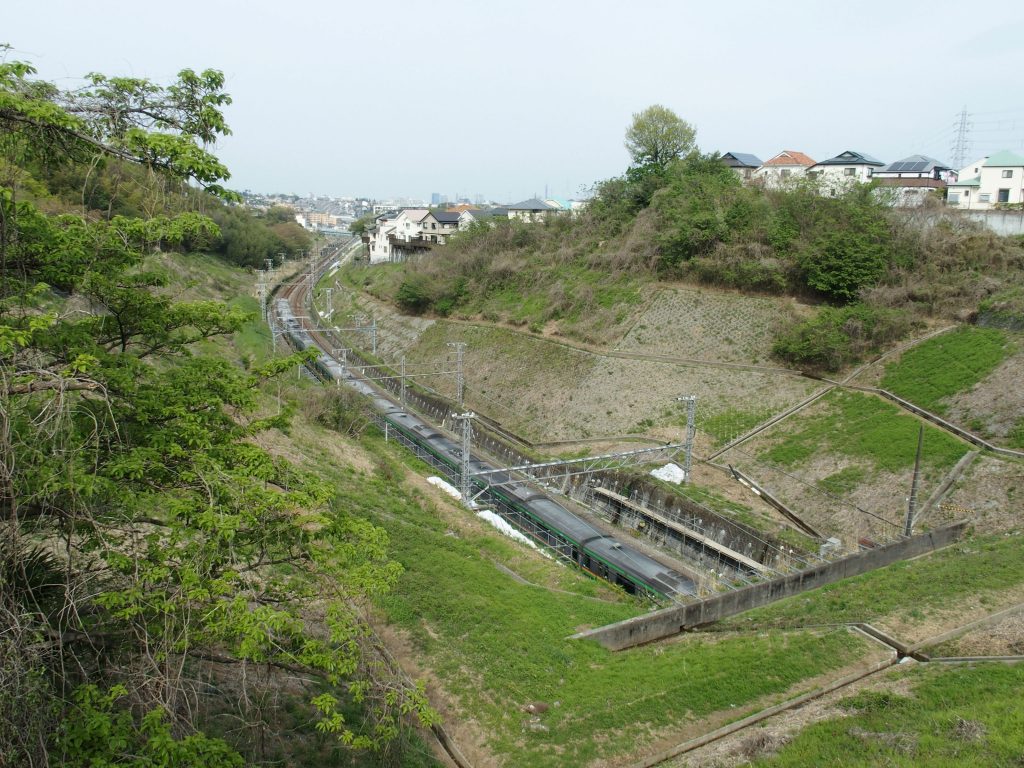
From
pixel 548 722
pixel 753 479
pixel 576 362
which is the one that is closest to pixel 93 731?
pixel 548 722

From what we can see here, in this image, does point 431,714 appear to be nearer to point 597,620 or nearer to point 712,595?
point 597,620

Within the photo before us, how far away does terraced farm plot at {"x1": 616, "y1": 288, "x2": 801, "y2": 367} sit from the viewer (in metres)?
29.6

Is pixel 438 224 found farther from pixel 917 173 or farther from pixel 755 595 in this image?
pixel 755 595

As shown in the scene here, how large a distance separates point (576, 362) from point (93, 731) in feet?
96.0

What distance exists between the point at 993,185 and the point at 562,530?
33.3 meters

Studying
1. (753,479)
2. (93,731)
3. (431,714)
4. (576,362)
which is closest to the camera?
(93,731)

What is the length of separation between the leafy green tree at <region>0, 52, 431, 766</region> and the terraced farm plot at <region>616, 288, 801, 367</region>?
25.9m

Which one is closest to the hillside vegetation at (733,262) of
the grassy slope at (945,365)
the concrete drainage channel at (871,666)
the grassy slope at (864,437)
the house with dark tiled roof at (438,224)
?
the grassy slope at (945,365)

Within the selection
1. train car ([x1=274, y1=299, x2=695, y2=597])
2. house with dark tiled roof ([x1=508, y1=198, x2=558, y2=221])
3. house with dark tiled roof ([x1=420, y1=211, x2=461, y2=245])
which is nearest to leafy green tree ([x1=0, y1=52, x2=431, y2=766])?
train car ([x1=274, y1=299, x2=695, y2=597])

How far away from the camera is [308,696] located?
9062 mm

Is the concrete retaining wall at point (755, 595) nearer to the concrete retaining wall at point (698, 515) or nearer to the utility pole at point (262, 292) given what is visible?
the concrete retaining wall at point (698, 515)

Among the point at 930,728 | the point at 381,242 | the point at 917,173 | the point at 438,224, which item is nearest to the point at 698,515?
the point at 930,728

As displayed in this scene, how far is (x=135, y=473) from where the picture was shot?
581cm

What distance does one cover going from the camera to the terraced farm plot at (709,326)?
29.6m
